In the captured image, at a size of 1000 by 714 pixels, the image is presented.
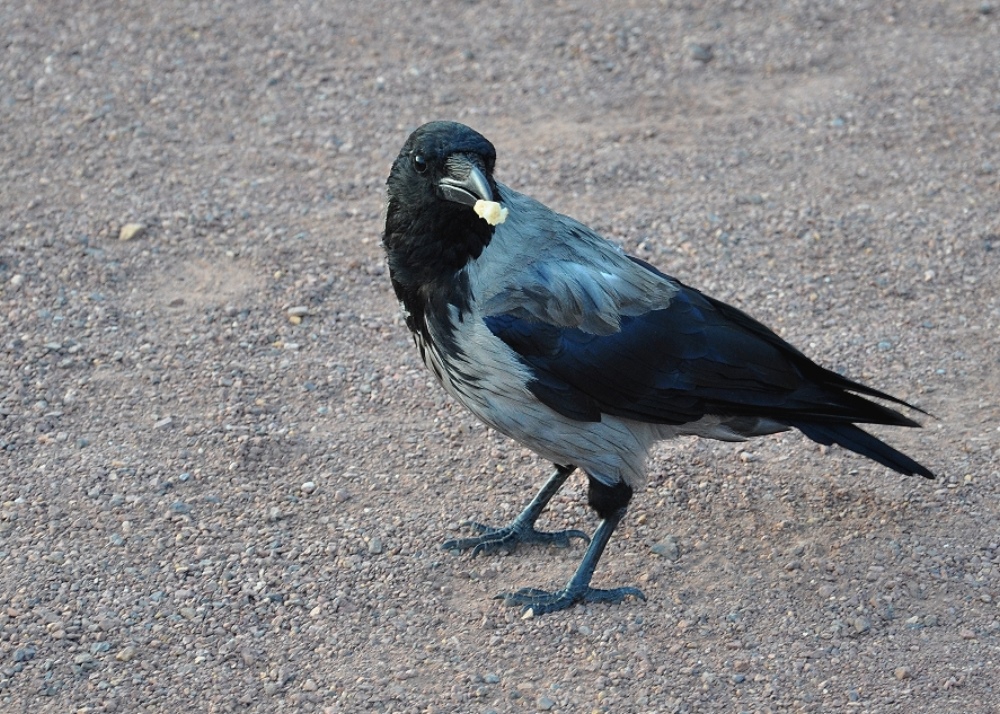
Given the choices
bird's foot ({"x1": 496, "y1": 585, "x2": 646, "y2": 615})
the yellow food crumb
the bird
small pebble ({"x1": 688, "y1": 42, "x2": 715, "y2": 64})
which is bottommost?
bird's foot ({"x1": 496, "y1": 585, "x2": 646, "y2": 615})

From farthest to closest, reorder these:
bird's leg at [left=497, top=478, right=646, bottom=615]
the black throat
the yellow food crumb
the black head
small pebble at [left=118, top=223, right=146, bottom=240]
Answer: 1. small pebble at [left=118, top=223, right=146, bottom=240]
2. bird's leg at [left=497, top=478, right=646, bottom=615]
3. the black throat
4. the black head
5. the yellow food crumb

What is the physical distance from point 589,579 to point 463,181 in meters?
1.78

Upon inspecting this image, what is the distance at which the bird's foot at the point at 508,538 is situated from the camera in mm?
5441

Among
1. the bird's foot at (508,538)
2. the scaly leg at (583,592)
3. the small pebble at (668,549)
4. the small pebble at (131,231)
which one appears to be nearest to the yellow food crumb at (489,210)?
the scaly leg at (583,592)

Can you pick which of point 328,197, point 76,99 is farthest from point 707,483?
point 76,99

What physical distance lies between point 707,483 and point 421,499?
1.36 metres

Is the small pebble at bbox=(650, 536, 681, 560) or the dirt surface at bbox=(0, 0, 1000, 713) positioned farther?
the small pebble at bbox=(650, 536, 681, 560)

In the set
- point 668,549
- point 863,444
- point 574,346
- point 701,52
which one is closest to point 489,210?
point 574,346

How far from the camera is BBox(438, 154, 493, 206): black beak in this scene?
179 inches

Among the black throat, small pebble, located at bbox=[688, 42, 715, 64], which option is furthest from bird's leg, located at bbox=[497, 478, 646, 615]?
small pebble, located at bbox=[688, 42, 715, 64]

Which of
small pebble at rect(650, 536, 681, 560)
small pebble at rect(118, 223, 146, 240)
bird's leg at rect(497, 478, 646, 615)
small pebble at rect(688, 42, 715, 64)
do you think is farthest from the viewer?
small pebble at rect(688, 42, 715, 64)

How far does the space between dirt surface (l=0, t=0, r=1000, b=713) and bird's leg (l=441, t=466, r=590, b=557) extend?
0.08 m

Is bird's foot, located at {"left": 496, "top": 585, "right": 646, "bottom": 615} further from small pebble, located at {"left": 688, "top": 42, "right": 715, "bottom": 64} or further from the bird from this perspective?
small pebble, located at {"left": 688, "top": 42, "right": 715, "bottom": 64}

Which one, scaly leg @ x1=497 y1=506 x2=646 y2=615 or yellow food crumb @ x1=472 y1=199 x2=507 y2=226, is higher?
yellow food crumb @ x1=472 y1=199 x2=507 y2=226
